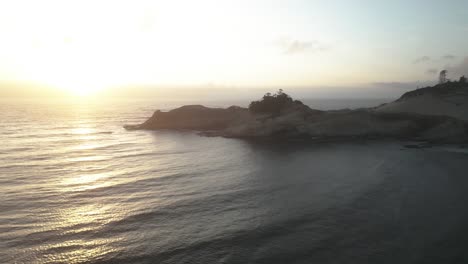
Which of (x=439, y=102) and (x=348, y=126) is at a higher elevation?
(x=439, y=102)

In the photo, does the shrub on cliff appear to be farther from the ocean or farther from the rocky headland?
the ocean

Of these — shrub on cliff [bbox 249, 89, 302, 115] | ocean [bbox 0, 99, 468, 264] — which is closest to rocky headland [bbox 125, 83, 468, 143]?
shrub on cliff [bbox 249, 89, 302, 115]

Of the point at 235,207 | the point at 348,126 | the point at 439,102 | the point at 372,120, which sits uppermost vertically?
the point at 439,102

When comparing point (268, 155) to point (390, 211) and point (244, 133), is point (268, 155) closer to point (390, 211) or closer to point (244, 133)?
point (244, 133)

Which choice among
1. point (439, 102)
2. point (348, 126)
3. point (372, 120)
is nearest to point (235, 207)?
point (348, 126)

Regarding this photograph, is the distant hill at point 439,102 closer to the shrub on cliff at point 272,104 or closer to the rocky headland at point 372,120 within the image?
the rocky headland at point 372,120

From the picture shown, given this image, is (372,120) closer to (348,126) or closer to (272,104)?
(348,126)
